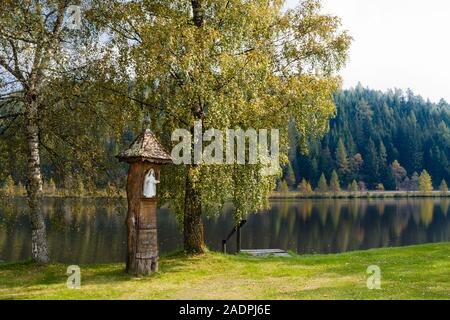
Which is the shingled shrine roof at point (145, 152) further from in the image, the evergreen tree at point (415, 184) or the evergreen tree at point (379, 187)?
the evergreen tree at point (415, 184)

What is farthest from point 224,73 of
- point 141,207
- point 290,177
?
point 290,177

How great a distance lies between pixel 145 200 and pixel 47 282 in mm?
4413

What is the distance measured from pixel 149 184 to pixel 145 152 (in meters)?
1.22

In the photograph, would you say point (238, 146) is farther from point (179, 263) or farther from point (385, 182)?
point (385, 182)

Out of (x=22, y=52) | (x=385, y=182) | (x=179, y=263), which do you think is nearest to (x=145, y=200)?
(x=179, y=263)

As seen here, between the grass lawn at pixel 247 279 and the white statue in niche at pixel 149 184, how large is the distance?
3.01m

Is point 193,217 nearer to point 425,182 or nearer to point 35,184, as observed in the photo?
point 35,184

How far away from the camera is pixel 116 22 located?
2161 cm

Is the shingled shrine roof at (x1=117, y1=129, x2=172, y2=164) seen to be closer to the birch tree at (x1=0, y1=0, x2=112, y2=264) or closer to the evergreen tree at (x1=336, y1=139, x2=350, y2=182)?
the birch tree at (x1=0, y1=0, x2=112, y2=264)

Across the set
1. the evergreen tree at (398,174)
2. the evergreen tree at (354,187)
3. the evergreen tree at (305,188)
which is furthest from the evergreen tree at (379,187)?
the evergreen tree at (305,188)

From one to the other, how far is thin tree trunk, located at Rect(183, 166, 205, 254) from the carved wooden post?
431cm

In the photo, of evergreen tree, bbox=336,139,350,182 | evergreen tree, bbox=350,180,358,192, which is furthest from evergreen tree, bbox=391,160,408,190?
evergreen tree, bbox=350,180,358,192

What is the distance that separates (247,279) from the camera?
16969mm

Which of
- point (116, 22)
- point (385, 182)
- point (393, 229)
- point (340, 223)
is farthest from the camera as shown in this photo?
point (385, 182)
